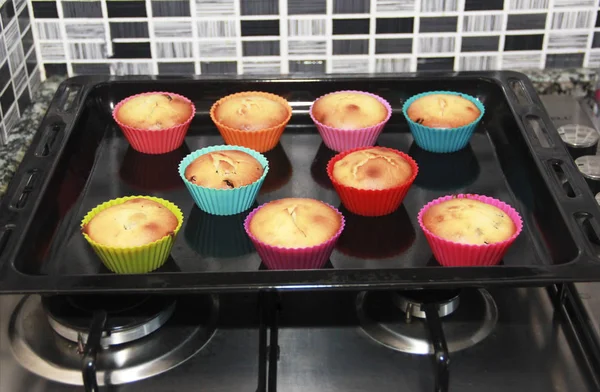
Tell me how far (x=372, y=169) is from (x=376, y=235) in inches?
4.2

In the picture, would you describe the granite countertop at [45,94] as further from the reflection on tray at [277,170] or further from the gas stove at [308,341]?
the reflection on tray at [277,170]

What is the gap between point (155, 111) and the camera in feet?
4.51

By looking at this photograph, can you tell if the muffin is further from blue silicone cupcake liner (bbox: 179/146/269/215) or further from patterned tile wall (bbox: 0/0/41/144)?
patterned tile wall (bbox: 0/0/41/144)

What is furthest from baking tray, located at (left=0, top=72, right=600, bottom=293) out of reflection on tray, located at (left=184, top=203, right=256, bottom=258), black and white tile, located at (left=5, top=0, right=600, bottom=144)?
black and white tile, located at (left=5, top=0, right=600, bottom=144)

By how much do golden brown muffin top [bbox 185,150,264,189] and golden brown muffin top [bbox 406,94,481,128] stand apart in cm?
30

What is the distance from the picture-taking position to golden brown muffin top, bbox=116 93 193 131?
136cm

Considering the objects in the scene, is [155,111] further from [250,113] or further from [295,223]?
[295,223]

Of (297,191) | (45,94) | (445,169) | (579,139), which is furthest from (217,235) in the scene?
(579,139)

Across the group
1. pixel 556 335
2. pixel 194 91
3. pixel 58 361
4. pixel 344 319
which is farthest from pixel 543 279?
pixel 194 91

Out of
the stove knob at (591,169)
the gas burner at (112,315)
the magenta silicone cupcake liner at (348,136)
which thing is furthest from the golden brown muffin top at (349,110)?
the gas burner at (112,315)

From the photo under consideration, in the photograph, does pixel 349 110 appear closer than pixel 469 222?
No

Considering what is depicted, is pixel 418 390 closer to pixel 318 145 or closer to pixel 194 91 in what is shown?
A: pixel 318 145

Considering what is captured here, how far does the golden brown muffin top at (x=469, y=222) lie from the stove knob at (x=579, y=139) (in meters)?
0.27

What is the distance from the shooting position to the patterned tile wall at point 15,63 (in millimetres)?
1364
